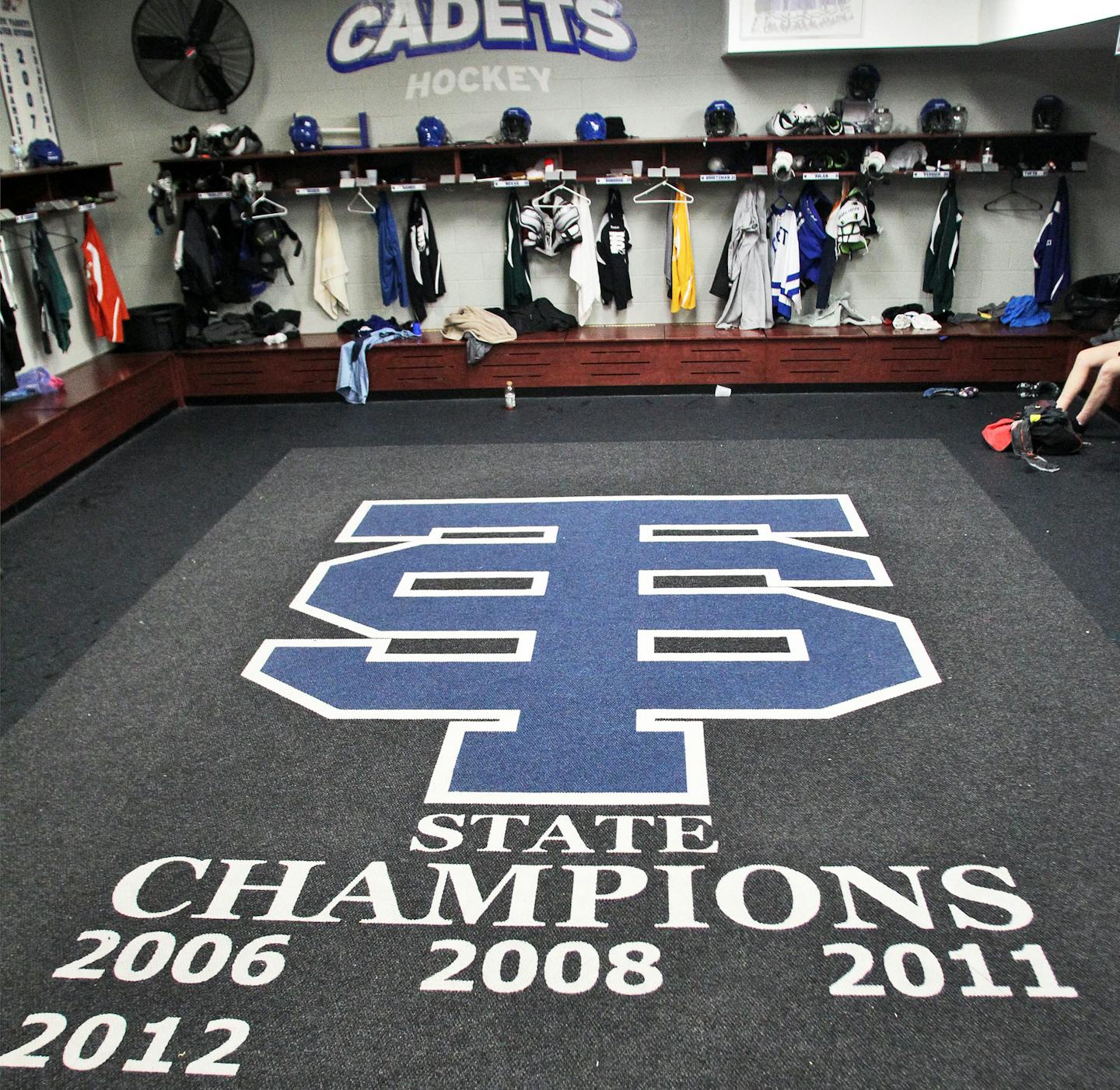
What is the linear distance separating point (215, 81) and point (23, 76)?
111 cm

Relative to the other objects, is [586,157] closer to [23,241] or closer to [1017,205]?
[1017,205]

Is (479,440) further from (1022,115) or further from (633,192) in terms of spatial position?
(1022,115)

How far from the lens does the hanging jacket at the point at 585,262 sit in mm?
6945

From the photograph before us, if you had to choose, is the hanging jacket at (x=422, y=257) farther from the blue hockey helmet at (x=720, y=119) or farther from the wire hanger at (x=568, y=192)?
the blue hockey helmet at (x=720, y=119)

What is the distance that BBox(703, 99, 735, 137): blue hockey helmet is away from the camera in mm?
6539

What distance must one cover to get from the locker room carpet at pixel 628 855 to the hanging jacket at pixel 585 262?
3416 mm

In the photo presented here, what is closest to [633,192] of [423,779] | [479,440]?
[479,440]

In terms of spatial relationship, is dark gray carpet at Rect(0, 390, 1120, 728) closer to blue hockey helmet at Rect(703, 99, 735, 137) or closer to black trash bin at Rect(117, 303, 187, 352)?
black trash bin at Rect(117, 303, 187, 352)

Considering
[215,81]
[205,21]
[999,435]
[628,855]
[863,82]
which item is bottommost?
[628,855]

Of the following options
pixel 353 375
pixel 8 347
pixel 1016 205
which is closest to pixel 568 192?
pixel 353 375

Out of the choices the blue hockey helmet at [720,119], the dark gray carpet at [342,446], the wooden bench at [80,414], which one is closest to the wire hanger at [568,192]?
the blue hockey helmet at [720,119]

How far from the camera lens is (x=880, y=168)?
6477 millimetres

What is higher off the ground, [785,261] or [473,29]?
[473,29]

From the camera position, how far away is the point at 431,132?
667 cm
